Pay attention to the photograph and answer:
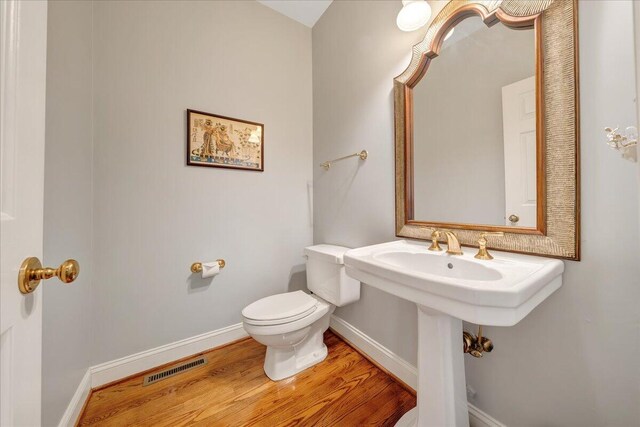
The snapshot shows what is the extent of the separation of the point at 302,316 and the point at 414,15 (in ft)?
5.45

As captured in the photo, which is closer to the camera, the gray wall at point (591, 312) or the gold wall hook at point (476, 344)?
the gray wall at point (591, 312)

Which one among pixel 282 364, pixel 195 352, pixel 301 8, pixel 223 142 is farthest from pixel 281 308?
pixel 301 8

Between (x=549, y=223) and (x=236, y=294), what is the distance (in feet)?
5.87

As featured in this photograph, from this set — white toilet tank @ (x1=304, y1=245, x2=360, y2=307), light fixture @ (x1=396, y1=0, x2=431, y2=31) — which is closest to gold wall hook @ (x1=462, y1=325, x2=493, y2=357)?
white toilet tank @ (x1=304, y1=245, x2=360, y2=307)

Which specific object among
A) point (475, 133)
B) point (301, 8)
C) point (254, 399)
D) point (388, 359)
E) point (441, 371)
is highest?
point (301, 8)

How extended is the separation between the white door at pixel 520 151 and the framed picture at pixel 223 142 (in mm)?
1494

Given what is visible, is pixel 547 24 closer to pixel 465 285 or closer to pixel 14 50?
pixel 465 285

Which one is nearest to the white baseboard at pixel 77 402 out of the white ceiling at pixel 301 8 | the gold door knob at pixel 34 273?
the gold door knob at pixel 34 273

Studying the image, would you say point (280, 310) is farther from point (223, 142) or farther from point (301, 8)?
point (301, 8)

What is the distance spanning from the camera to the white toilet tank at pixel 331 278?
1490 mm

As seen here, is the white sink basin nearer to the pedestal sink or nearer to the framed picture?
the pedestal sink

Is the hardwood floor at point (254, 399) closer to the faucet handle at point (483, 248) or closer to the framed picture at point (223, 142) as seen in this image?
the faucet handle at point (483, 248)

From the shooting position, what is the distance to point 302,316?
1.35 meters

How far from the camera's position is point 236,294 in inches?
69.0
